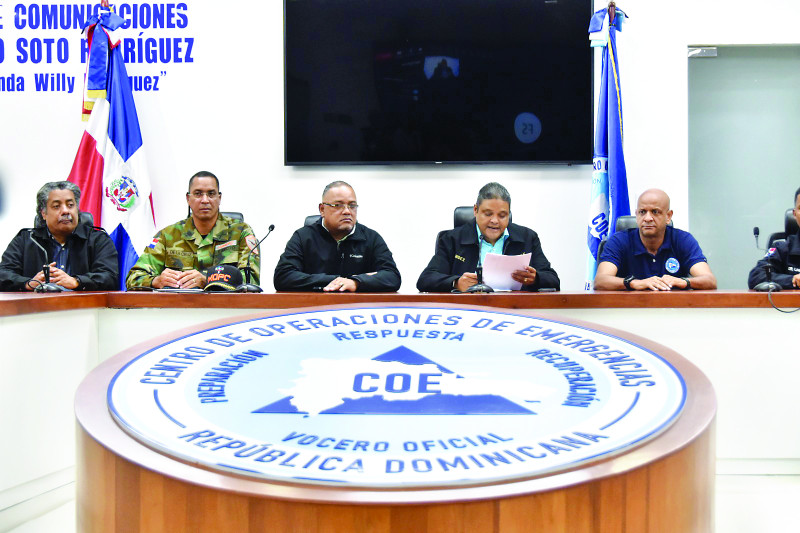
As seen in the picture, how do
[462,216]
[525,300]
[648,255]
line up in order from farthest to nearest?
[462,216] → [648,255] → [525,300]

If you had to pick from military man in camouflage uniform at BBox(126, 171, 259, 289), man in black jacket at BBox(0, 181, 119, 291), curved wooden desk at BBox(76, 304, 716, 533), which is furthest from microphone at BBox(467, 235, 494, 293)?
man in black jacket at BBox(0, 181, 119, 291)

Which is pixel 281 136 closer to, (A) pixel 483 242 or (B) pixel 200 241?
(B) pixel 200 241

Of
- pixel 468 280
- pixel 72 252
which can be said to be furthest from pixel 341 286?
pixel 72 252

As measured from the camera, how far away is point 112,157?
4.45 meters

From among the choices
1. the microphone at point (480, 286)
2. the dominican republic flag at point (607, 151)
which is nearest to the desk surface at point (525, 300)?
the microphone at point (480, 286)

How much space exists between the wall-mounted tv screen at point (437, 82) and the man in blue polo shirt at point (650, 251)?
4.70 ft

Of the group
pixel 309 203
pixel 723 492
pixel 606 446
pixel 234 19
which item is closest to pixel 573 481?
pixel 606 446

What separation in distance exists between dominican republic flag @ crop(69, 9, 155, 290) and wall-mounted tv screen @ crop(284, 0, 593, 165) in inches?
40.6

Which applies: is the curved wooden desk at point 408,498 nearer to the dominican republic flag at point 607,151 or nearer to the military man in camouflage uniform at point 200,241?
the military man in camouflage uniform at point 200,241

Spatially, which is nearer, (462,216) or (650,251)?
(650,251)

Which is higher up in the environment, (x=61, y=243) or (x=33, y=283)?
(x=61, y=243)

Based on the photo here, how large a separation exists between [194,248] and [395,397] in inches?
97.5

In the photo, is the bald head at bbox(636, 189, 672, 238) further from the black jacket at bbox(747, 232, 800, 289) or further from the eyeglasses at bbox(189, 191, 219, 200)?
the eyeglasses at bbox(189, 191, 219, 200)

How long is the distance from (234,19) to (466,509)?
4531mm
